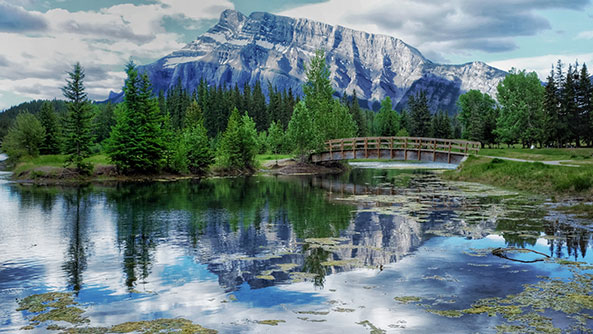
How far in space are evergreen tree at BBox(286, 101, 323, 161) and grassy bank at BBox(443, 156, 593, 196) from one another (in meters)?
19.5

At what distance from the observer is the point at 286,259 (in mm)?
14914

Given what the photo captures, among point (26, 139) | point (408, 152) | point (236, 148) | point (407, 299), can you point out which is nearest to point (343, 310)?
point (407, 299)

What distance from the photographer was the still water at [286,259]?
10156 mm

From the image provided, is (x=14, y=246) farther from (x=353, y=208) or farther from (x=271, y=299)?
(x=353, y=208)

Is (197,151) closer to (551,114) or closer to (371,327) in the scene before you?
(371,327)

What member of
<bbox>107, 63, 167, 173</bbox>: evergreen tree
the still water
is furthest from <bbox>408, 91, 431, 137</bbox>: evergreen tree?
the still water

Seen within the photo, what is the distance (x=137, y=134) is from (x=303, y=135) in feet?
66.4

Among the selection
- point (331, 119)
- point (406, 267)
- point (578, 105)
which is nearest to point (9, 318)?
point (406, 267)

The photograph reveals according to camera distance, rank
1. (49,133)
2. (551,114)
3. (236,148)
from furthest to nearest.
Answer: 1. (551,114)
2. (49,133)
3. (236,148)

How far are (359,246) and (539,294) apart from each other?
262 inches

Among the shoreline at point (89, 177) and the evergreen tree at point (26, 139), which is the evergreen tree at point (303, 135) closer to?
the shoreline at point (89, 177)

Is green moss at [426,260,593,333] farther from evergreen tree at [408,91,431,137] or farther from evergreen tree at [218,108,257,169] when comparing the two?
evergreen tree at [408,91,431,137]

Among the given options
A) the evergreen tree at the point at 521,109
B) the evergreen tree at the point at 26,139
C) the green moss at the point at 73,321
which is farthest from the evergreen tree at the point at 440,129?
the green moss at the point at 73,321

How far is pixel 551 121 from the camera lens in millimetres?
73438
